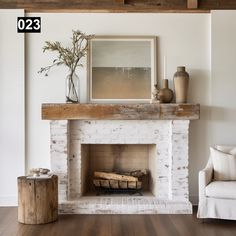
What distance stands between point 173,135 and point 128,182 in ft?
2.78

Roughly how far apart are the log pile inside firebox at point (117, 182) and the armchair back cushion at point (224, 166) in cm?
99

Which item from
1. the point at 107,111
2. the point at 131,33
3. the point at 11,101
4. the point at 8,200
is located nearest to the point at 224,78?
the point at 131,33

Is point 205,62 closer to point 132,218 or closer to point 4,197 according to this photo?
point 132,218

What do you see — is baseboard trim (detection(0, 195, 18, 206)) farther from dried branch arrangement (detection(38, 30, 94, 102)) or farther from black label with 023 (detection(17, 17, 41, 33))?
black label with 023 (detection(17, 17, 41, 33))

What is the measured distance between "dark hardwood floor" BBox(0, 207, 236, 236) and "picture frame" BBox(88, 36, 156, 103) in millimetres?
1483

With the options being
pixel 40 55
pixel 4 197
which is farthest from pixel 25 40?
pixel 4 197

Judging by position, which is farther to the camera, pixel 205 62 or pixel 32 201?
pixel 205 62

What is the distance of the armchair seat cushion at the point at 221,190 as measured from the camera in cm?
410

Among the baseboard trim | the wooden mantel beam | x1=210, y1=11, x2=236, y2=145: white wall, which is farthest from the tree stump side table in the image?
the wooden mantel beam

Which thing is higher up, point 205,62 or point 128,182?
point 205,62

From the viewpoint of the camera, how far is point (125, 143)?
475cm

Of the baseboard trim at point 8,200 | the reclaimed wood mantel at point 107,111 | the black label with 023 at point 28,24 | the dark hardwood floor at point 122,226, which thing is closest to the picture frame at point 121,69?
the reclaimed wood mantel at point 107,111

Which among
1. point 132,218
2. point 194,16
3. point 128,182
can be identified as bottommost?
point 132,218

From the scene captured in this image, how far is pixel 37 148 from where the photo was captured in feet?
16.2
